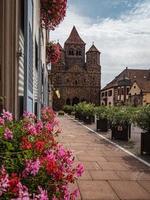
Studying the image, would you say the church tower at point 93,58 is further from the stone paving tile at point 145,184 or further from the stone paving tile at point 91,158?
the stone paving tile at point 145,184

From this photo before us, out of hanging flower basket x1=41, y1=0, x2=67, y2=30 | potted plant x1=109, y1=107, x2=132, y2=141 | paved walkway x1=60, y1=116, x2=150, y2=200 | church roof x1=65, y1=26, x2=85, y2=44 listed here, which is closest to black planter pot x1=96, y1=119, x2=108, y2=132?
potted plant x1=109, y1=107, x2=132, y2=141

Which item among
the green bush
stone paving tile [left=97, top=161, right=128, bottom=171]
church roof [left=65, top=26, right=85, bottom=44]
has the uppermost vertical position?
church roof [left=65, top=26, right=85, bottom=44]

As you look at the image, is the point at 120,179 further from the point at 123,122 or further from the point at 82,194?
the point at 123,122

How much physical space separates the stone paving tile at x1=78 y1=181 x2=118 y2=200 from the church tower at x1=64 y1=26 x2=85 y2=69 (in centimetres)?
9028

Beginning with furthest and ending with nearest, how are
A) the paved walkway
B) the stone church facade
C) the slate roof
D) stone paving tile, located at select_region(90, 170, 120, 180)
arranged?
the slate roof < the stone church facade < stone paving tile, located at select_region(90, 170, 120, 180) < the paved walkway

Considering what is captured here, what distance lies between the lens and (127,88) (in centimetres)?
9362

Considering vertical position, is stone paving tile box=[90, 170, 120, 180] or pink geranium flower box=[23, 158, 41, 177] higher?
pink geranium flower box=[23, 158, 41, 177]

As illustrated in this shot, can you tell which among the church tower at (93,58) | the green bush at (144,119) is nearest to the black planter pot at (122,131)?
the green bush at (144,119)

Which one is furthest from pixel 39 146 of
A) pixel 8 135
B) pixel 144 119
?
pixel 144 119

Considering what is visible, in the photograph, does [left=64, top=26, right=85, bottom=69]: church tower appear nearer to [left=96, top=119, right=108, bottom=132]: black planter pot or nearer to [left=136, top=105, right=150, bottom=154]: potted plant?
[left=96, top=119, right=108, bottom=132]: black planter pot

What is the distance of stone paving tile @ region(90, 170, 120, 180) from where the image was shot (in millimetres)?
7617

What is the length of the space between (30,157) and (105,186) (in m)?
4.63

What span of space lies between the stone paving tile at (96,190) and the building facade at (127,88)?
7526cm

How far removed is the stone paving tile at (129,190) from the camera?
20.2ft
